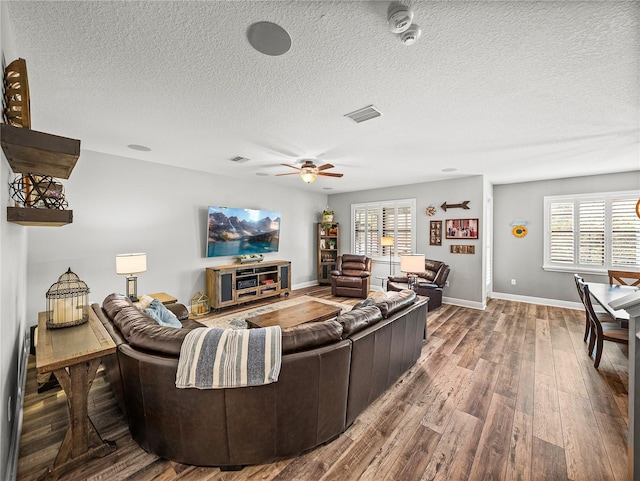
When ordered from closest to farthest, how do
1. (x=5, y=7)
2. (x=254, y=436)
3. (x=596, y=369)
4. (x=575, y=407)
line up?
1. (x=5, y=7)
2. (x=254, y=436)
3. (x=575, y=407)
4. (x=596, y=369)

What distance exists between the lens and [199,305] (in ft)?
15.9

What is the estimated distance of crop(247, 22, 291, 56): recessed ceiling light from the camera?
1.51m

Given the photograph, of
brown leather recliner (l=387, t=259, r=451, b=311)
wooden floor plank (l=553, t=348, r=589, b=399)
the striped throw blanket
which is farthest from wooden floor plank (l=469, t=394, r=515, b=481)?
brown leather recliner (l=387, t=259, r=451, b=311)

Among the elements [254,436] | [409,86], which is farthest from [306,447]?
[409,86]

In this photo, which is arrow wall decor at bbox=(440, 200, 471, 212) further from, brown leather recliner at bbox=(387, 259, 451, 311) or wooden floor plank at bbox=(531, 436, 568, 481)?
wooden floor plank at bbox=(531, 436, 568, 481)

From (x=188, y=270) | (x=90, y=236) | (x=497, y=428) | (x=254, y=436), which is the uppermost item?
(x=90, y=236)

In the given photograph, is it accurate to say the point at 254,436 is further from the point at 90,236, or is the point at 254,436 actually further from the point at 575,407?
the point at 90,236

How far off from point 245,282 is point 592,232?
6.78m

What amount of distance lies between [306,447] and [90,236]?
13.7 ft

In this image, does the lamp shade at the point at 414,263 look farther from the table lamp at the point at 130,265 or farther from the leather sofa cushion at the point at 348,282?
the table lamp at the point at 130,265

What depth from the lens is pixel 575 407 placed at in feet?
7.45

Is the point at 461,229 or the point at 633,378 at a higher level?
the point at 461,229

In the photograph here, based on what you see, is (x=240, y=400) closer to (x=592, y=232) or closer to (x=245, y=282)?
(x=245, y=282)

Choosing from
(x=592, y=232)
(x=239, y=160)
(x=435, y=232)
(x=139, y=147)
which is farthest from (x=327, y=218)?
(x=592, y=232)
